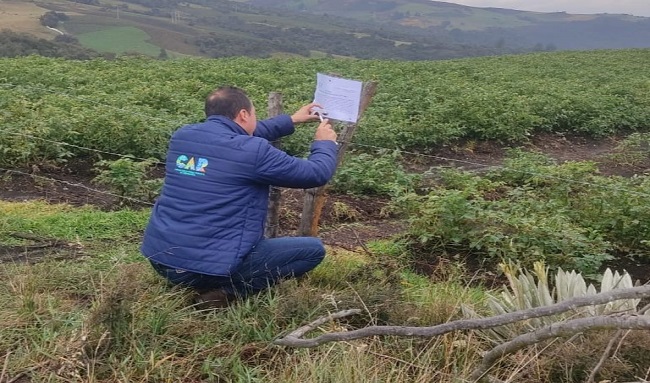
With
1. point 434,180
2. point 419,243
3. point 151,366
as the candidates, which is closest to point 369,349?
point 151,366

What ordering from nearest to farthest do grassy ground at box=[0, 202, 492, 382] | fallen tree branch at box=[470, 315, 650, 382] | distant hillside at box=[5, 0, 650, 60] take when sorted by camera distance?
fallen tree branch at box=[470, 315, 650, 382] < grassy ground at box=[0, 202, 492, 382] < distant hillside at box=[5, 0, 650, 60]

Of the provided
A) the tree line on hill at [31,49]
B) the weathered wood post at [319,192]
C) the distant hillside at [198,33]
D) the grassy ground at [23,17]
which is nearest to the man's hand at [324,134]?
the weathered wood post at [319,192]

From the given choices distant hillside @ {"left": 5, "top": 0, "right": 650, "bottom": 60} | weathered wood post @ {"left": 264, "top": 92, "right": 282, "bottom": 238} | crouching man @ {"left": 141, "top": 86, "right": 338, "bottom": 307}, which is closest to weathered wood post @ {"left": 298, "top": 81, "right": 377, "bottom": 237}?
weathered wood post @ {"left": 264, "top": 92, "right": 282, "bottom": 238}

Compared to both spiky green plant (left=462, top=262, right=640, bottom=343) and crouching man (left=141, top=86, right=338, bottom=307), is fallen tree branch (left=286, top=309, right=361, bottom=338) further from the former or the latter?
spiky green plant (left=462, top=262, right=640, bottom=343)

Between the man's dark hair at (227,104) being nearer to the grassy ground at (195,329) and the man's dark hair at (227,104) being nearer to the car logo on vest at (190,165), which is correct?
the car logo on vest at (190,165)

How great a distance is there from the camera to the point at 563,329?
288 centimetres

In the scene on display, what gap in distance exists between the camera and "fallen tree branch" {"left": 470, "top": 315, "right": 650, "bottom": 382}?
8.75 ft

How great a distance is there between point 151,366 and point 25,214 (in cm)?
369

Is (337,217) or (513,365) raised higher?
(513,365)

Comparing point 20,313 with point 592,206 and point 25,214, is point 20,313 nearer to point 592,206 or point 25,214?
point 25,214

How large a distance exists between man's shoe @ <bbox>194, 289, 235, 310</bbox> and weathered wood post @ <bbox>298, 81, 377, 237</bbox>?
1196mm

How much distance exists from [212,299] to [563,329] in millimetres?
1976

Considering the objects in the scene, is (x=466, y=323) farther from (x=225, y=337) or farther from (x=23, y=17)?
(x=23, y=17)

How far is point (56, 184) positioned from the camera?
7.63m
